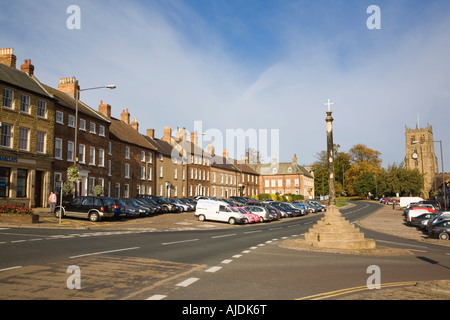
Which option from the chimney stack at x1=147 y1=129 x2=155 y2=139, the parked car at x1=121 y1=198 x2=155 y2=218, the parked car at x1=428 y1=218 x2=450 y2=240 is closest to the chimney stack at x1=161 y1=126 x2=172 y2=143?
the chimney stack at x1=147 y1=129 x2=155 y2=139

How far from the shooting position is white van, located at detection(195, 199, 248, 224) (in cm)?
3531

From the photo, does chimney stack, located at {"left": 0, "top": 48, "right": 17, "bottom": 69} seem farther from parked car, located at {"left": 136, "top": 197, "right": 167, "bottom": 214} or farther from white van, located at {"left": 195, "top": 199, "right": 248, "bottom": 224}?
white van, located at {"left": 195, "top": 199, "right": 248, "bottom": 224}

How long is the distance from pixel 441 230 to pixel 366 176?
80.4m

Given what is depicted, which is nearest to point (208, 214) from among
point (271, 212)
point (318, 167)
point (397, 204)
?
point (271, 212)

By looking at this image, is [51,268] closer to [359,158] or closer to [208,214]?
[208,214]

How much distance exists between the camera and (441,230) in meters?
24.2

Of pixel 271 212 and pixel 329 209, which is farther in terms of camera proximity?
pixel 271 212

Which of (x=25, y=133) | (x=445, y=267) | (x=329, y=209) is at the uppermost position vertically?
(x=25, y=133)

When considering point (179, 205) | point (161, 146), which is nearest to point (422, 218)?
point (179, 205)

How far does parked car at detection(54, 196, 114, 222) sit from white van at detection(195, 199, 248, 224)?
30.3 ft

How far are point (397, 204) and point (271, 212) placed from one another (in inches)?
1649

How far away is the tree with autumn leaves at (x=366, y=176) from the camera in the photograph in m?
97.1

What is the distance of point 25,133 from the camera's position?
33.5 metres
